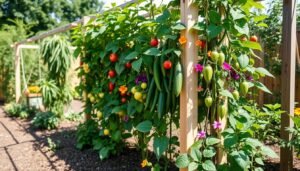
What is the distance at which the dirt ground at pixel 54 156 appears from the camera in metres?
2.99

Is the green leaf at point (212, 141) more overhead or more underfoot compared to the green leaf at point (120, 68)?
more underfoot

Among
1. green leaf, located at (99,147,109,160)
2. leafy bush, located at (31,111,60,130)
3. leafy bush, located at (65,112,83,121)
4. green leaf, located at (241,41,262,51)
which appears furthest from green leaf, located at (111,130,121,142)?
leafy bush, located at (65,112,83,121)

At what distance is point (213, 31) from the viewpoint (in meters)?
1.86

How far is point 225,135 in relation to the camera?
6.32ft

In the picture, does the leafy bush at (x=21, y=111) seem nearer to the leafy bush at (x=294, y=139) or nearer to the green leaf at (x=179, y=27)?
the green leaf at (x=179, y=27)

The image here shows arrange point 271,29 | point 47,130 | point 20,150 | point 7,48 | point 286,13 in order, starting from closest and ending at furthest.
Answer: point 286,13, point 271,29, point 20,150, point 47,130, point 7,48

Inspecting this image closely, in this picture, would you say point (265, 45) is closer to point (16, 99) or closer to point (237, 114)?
point (237, 114)

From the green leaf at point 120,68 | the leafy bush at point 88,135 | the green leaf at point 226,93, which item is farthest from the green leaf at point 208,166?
the leafy bush at point 88,135

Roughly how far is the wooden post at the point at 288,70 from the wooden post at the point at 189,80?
0.73 metres

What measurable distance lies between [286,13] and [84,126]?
2.45 m

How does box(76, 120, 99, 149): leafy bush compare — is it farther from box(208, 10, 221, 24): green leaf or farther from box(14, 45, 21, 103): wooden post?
box(14, 45, 21, 103): wooden post

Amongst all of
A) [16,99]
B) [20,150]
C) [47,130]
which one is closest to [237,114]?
[20,150]

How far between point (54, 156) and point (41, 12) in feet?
42.0

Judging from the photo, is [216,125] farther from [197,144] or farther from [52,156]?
[52,156]
